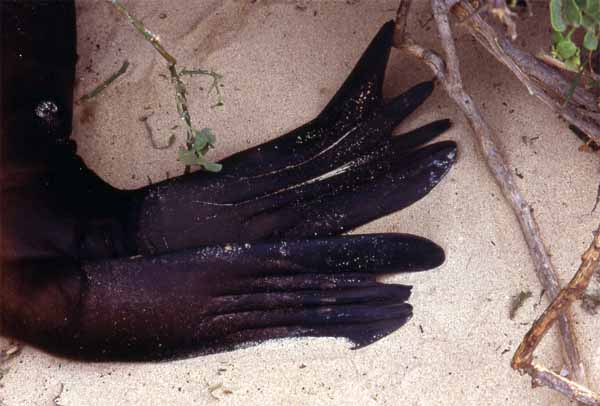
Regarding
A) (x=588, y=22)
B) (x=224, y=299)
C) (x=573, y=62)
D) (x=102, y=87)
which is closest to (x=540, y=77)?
(x=573, y=62)

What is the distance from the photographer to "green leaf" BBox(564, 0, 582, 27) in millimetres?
1643

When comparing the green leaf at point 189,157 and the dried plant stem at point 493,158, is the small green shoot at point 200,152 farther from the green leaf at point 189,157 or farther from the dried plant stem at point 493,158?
the dried plant stem at point 493,158

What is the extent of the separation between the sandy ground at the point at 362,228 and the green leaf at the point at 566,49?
1.44 feet

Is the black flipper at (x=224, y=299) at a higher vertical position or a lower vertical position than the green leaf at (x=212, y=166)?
lower

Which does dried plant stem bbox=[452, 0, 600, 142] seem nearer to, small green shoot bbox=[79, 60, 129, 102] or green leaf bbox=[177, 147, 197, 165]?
green leaf bbox=[177, 147, 197, 165]

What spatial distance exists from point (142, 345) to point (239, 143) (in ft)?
2.23

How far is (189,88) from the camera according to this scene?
231cm

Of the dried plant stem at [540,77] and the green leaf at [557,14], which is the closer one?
the green leaf at [557,14]

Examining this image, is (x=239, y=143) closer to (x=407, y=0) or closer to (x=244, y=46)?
(x=244, y=46)

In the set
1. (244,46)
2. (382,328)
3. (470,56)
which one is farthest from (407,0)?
(382,328)

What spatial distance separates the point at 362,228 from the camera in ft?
6.88

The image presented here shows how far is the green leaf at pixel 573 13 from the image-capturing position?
5.39 ft

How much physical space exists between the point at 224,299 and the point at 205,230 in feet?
0.68

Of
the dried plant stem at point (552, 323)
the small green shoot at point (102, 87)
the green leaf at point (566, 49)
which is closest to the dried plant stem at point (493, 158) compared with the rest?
the dried plant stem at point (552, 323)
